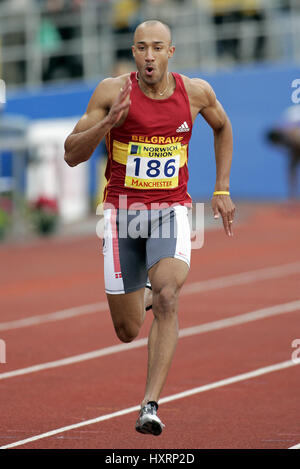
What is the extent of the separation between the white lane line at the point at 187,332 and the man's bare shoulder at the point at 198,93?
2891 mm

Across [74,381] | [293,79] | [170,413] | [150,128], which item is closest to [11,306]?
[74,381]

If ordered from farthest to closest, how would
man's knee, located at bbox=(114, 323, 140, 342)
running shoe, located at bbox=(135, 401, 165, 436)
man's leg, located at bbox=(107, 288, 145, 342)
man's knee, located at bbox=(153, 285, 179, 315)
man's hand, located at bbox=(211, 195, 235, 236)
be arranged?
man's knee, located at bbox=(114, 323, 140, 342)
man's leg, located at bbox=(107, 288, 145, 342)
man's hand, located at bbox=(211, 195, 235, 236)
man's knee, located at bbox=(153, 285, 179, 315)
running shoe, located at bbox=(135, 401, 165, 436)

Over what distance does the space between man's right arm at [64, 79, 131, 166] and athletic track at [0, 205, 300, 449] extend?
1560 mm

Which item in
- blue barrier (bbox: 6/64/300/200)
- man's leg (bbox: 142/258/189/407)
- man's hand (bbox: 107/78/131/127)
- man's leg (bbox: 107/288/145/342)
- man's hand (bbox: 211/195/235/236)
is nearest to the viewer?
man's hand (bbox: 107/78/131/127)

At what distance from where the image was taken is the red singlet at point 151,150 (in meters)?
5.60

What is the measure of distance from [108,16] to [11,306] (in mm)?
14329

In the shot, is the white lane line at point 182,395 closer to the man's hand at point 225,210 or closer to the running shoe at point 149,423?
the running shoe at point 149,423

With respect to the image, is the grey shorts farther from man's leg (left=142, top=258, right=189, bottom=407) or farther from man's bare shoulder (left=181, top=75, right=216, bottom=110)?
man's bare shoulder (left=181, top=75, right=216, bottom=110)

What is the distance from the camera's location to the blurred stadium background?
2350cm

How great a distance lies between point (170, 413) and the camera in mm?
6461
